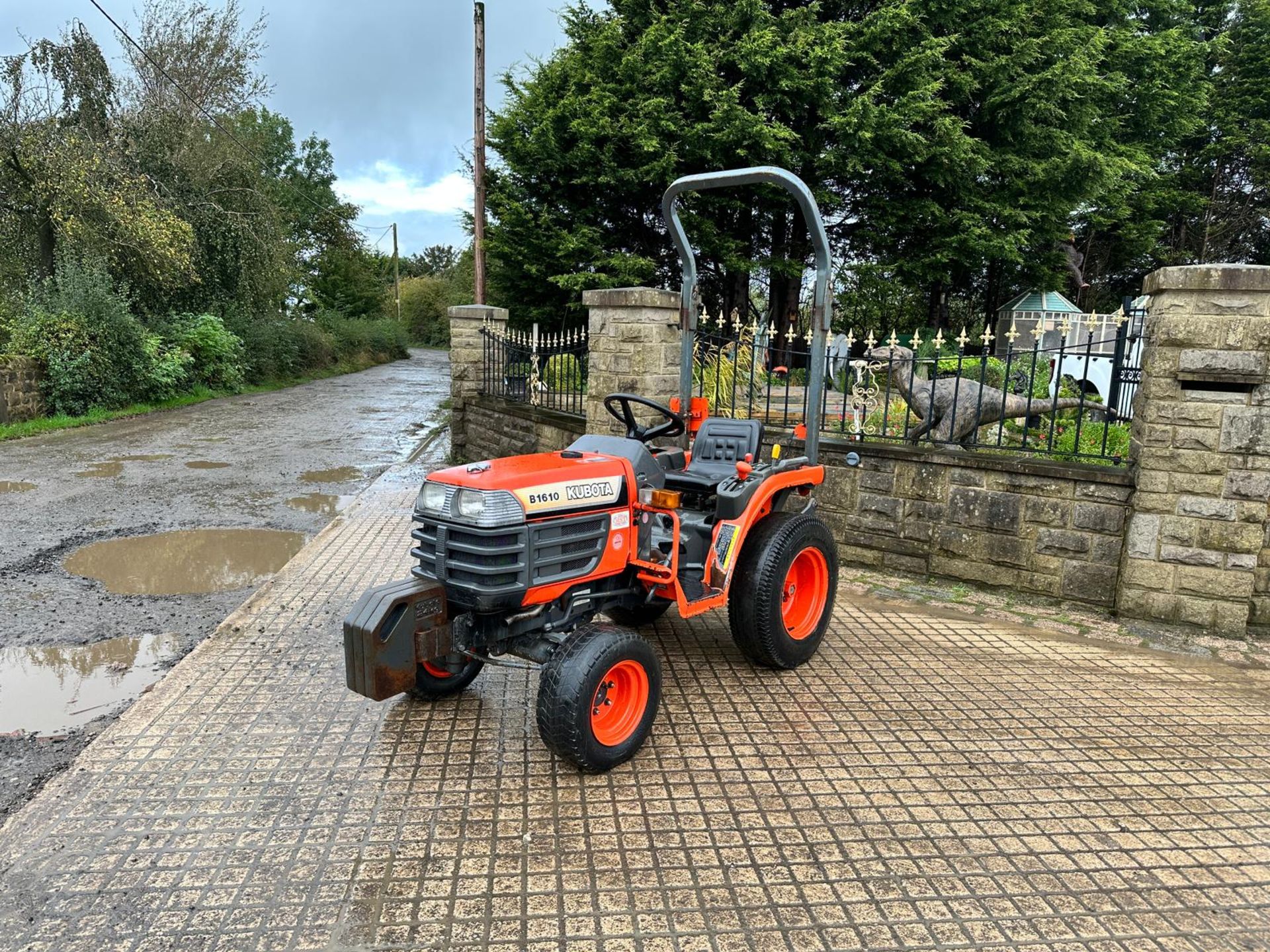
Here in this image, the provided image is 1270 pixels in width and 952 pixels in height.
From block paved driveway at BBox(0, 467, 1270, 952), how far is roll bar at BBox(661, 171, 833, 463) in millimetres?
1332

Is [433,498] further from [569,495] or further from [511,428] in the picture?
[511,428]

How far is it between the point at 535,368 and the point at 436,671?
501 centimetres

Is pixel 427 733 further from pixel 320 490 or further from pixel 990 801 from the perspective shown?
pixel 320 490

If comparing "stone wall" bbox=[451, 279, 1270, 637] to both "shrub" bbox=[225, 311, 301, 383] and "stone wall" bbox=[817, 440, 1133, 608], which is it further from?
"shrub" bbox=[225, 311, 301, 383]

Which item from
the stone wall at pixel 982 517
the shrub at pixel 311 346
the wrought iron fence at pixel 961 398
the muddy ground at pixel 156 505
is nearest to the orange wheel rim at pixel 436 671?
the muddy ground at pixel 156 505

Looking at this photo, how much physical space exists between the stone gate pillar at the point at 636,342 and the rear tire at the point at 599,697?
3.24m

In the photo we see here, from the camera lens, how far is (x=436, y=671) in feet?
11.4

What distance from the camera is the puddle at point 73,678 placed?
11.7 ft

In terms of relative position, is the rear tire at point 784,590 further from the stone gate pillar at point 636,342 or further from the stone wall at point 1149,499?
the stone gate pillar at point 636,342

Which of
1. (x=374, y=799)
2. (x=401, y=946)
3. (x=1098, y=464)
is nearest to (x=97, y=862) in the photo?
(x=374, y=799)

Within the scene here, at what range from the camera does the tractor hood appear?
2.91 metres

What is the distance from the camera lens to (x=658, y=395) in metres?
6.26

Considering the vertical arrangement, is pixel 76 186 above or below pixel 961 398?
above

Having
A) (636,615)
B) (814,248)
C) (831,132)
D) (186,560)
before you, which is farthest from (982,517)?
(831,132)
